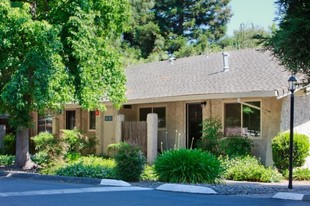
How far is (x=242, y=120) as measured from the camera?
19719 mm

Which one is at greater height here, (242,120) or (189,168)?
(242,120)

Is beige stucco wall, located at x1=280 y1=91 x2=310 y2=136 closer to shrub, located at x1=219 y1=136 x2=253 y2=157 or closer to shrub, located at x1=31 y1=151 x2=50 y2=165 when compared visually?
shrub, located at x1=219 y1=136 x2=253 y2=157

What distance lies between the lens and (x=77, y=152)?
78.0 feet

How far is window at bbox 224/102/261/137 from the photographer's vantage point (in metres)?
19.4

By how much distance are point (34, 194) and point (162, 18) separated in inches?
1556

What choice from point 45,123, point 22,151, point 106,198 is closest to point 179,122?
point 22,151

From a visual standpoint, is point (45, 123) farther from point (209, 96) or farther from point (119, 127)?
point (209, 96)

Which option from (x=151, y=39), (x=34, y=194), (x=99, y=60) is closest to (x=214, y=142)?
(x=99, y=60)

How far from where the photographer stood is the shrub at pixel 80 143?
22.6 meters

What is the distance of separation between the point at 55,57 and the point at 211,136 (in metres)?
6.49

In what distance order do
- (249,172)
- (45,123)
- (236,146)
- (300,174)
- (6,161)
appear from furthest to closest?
(45,123) → (6,161) → (236,146) → (300,174) → (249,172)

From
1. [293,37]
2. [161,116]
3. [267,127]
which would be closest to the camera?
[293,37]

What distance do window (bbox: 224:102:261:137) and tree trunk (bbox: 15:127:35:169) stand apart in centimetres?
751

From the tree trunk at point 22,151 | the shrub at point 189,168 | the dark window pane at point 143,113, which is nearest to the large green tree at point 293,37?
the shrub at point 189,168
